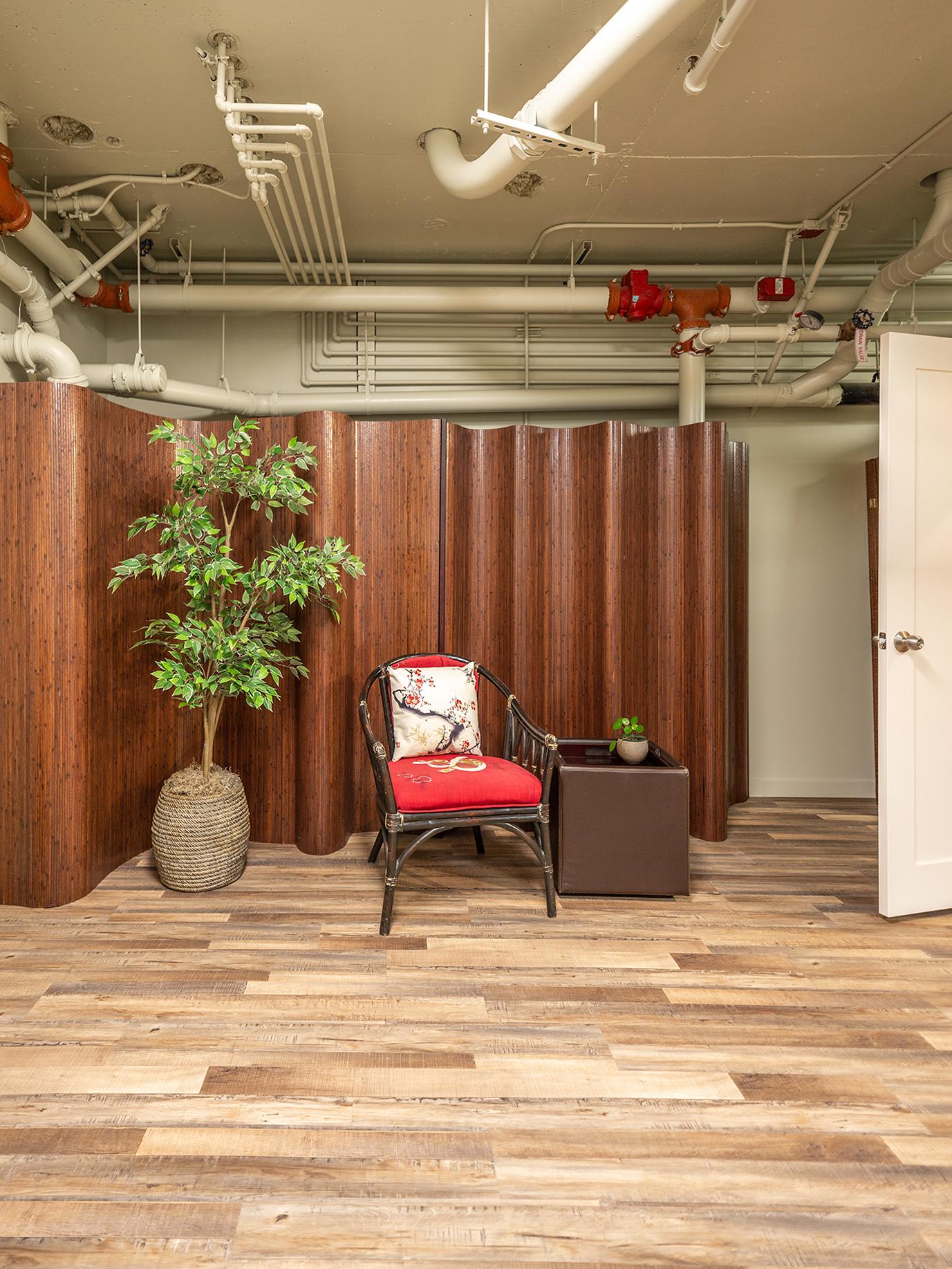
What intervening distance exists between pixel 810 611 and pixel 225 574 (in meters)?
3.60

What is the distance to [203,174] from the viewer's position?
3590 mm

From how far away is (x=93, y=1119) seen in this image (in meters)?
1.85

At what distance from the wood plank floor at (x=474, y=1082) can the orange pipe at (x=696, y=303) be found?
3.03 m

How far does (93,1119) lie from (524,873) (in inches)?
78.5

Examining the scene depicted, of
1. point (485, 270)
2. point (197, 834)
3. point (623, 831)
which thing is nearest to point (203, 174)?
point (485, 270)

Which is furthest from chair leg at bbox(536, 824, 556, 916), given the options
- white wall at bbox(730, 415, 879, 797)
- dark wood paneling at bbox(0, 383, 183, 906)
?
white wall at bbox(730, 415, 879, 797)

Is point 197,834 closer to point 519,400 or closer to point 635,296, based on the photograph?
point 519,400

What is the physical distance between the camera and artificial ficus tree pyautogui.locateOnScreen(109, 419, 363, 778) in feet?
10.3

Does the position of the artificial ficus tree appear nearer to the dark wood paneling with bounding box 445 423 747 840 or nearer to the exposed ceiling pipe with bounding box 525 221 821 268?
the dark wood paneling with bounding box 445 423 747 840

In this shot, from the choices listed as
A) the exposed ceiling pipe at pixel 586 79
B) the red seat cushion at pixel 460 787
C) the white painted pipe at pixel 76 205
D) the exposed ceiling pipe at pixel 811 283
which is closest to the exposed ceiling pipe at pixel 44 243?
the white painted pipe at pixel 76 205

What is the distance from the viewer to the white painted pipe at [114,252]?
12.4ft

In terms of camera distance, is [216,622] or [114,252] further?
[114,252]

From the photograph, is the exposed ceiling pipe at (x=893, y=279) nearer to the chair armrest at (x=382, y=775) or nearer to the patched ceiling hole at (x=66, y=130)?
the chair armrest at (x=382, y=775)

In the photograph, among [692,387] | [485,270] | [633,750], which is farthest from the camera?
[485,270]
